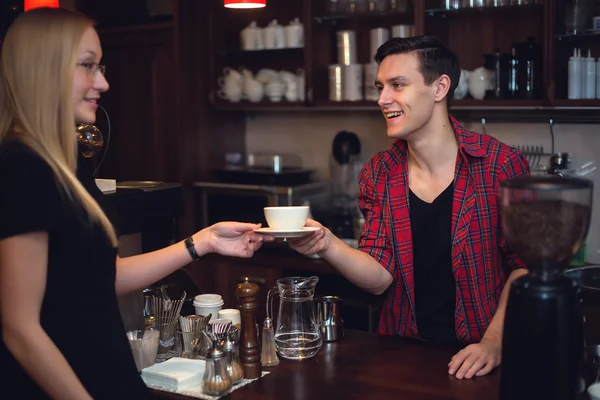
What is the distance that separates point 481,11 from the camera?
12.1 ft

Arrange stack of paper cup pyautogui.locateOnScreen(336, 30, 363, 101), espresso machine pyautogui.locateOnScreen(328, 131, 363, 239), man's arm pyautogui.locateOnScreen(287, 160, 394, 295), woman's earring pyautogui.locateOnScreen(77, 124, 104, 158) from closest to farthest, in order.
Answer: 1. woman's earring pyautogui.locateOnScreen(77, 124, 104, 158)
2. man's arm pyautogui.locateOnScreen(287, 160, 394, 295)
3. stack of paper cup pyautogui.locateOnScreen(336, 30, 363, 101)
4. espresso machine pyautogui.locateOnScreen(328, 131, 363, 239)

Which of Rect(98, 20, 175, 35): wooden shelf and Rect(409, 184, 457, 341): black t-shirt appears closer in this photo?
Rect(409, 184, 457, 341): black t-shirt

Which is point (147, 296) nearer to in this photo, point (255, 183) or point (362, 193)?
point (362, 193)

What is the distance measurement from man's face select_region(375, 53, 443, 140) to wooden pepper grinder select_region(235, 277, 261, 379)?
33.0 inches

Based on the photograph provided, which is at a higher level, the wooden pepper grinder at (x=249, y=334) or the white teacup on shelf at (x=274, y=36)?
the white teacup on shelf at (x=274, y=36)

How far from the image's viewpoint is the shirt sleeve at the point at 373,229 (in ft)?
8.12

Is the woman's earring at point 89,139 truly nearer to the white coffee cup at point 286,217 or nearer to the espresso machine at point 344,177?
the white coffee cup at point 286,217

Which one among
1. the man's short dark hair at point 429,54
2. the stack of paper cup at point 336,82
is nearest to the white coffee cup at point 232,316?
the man's short dark hair at point 429,54

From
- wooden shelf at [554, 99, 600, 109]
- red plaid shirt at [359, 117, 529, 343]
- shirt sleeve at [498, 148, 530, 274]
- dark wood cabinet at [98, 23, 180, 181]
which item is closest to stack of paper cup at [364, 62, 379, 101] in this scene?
wooden shelf at [554, 99, 600, 109]

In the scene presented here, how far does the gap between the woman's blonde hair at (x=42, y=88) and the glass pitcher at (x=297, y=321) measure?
707mm

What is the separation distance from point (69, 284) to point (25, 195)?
0.20 m

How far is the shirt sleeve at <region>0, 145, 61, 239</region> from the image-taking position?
4.60 feet

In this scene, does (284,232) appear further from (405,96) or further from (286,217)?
(405,96)

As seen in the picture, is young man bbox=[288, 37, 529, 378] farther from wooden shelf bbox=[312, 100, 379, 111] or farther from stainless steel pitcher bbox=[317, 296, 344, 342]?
wooden shelf bbox=[312, 100, 379, 111]
